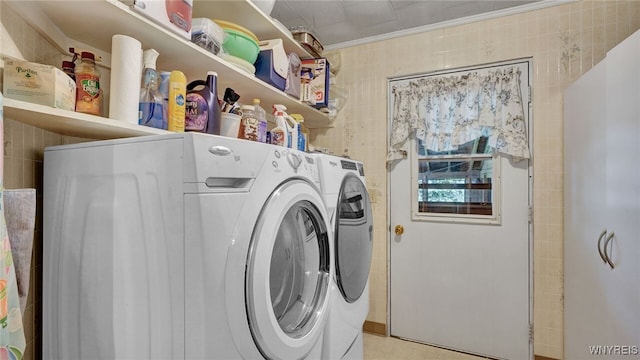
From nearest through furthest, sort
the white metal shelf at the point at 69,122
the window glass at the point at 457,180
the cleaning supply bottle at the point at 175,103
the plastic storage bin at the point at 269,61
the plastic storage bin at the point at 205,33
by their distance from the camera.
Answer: the white metal shelf at the point at 69,122
the cleaning supply bottle at the point at 175,103
the plastic storage bin at the point at 205,33
the plastic storage bin at the point at 269,61
the window glass at the point at 457,180

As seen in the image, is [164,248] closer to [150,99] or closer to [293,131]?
[150,99]

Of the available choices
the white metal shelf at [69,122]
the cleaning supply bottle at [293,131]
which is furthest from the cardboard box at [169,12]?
the cleaning supply bottle at [293,131]

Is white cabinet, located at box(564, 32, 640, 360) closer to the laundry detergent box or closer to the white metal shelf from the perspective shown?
the white metal shelf

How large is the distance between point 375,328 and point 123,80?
2.46m

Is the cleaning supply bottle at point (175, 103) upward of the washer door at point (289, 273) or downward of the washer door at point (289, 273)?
upward

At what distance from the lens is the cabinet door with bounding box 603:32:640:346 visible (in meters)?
1.22

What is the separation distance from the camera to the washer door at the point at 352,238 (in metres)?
1.60

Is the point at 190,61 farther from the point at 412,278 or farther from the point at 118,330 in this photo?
the point at 412,278

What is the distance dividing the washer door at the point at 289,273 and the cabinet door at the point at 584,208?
1.31m

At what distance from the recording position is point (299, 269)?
4.39 ft

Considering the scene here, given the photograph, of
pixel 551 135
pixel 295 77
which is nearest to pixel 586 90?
pixel 551 135

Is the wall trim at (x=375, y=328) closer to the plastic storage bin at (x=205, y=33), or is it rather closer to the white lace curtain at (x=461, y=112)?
the white lace curtain at (x=461, y=112)

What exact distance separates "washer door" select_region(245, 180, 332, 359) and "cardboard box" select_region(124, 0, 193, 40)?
0.71 metres


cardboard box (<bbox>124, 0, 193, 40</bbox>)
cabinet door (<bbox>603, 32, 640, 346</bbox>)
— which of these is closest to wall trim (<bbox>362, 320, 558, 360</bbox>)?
cabinet door (<bbox>603, 32, 640, 346</bbox>)
